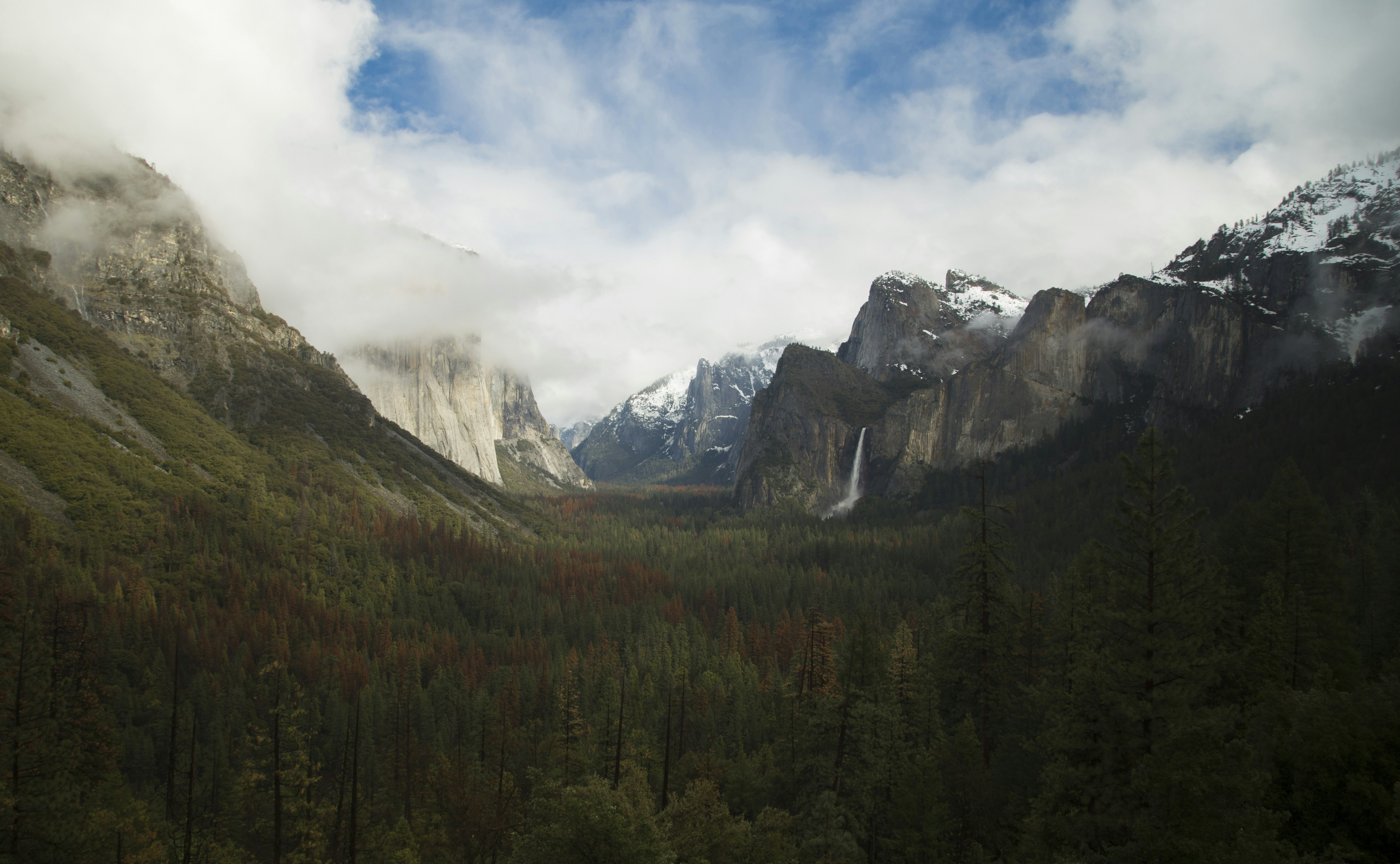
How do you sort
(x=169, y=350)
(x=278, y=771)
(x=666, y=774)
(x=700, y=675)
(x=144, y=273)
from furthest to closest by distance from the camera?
(x=144, y=273) → (x=169, y=350) → (x=700, y=675) → (x=666, y=774) → (x=278, y=771)

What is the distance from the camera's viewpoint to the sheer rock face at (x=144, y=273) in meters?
127

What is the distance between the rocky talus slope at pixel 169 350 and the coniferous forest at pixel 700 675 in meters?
2.81

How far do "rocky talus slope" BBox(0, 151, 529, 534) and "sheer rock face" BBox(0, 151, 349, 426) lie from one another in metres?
0.28

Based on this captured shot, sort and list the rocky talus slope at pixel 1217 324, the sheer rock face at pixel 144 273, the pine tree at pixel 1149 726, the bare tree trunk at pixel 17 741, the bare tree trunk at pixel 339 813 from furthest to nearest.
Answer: the rocky talus slope at pixel 1217 324 → the sheer rock face at pixel 144 273 → the bare tree trunk at pixel 339 813 → the bare tree trunk at pixel 17 741 → the pine tree at pixel 1149 726

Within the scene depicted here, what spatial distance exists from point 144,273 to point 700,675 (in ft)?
501

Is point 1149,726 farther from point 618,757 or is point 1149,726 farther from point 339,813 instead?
point 339,813

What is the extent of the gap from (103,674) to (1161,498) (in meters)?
80.0

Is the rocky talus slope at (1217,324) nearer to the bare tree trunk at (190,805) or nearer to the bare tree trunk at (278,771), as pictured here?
the bare tree trunk at (278,771)

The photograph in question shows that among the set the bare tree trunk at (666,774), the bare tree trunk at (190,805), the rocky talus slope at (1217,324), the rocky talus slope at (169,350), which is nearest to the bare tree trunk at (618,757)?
the bare tree trunk at (666,774)

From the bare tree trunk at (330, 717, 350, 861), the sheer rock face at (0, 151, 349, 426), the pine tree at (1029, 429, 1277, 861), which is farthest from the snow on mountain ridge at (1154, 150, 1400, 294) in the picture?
the sheer rock face at (0, 151, 349, 426)

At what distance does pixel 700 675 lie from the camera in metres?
71.9

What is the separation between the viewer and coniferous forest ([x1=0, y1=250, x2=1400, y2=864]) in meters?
17.9

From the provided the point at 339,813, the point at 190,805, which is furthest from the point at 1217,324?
the point at 190,805

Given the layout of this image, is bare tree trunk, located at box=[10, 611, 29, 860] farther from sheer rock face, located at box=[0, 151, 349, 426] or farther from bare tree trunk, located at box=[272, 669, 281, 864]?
sheer rock face, located at box=[0, 151, 349, 426]
